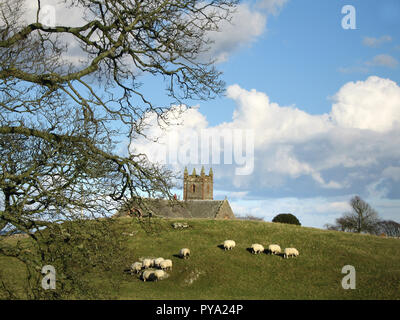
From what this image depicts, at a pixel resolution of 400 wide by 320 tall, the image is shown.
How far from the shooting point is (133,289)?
26.0m

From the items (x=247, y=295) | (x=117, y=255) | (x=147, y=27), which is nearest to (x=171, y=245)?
(x=247, y=295)

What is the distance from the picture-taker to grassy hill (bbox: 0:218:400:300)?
2450cm

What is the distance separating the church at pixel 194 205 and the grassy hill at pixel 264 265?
11.5 feet

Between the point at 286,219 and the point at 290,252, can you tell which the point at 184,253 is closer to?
the point at 290,252

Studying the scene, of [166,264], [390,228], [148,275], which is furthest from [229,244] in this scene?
[390,228]

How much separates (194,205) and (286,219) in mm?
16487

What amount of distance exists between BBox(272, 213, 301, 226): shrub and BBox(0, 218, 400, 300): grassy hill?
25.7 ft

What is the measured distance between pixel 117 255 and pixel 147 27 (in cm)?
650

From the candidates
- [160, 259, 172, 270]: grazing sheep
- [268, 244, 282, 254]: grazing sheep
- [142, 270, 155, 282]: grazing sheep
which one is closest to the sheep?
[160, 259, 172, 270]: grazing sheep

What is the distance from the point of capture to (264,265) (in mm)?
28734

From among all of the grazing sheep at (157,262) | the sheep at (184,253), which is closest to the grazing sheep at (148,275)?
the grazing sheep at (157,262)

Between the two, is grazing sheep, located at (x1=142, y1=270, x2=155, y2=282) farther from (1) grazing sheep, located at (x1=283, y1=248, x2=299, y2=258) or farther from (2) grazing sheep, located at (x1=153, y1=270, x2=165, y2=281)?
(1) grazing sheep, located at (x1=283, y1=248, x2=299, y2=258)

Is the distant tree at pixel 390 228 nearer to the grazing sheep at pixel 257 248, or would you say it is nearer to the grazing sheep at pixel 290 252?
the grazing sheep at pixel 290 252
